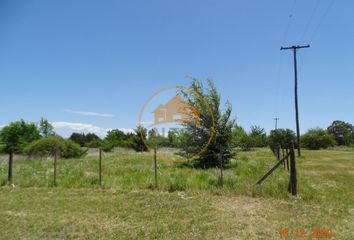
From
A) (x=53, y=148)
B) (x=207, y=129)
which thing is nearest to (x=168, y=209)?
(x=207, y=129)

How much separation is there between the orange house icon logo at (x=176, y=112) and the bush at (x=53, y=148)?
11.5 meters

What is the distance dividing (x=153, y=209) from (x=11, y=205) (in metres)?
3.39

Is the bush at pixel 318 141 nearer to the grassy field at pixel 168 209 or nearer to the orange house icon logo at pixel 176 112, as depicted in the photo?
the orange house icon logo at pixel 176 112

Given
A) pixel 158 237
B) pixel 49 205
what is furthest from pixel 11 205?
pixel 158 237

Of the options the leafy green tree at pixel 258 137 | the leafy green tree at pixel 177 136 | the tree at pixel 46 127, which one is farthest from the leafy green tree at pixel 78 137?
the leafy green tree at pixel 177 136

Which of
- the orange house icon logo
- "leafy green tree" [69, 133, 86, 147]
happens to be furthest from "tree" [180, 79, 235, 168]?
"leafy green tree" [69, 133, 86, 147]

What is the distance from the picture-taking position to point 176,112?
16156 millimetres

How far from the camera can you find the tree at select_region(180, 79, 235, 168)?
14.9 metres

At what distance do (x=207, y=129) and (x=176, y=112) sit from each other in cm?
227

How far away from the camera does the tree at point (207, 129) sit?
48.9 ft

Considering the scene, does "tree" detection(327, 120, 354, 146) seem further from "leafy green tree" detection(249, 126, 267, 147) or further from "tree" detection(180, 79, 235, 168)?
"tree" detection(180, 79, 235, 168)

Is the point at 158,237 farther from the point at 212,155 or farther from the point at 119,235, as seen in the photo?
the point at 212,155

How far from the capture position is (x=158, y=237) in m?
4.48

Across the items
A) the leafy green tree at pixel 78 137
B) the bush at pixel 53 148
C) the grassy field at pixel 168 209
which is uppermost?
the leafy green tree at pixel 78 137
